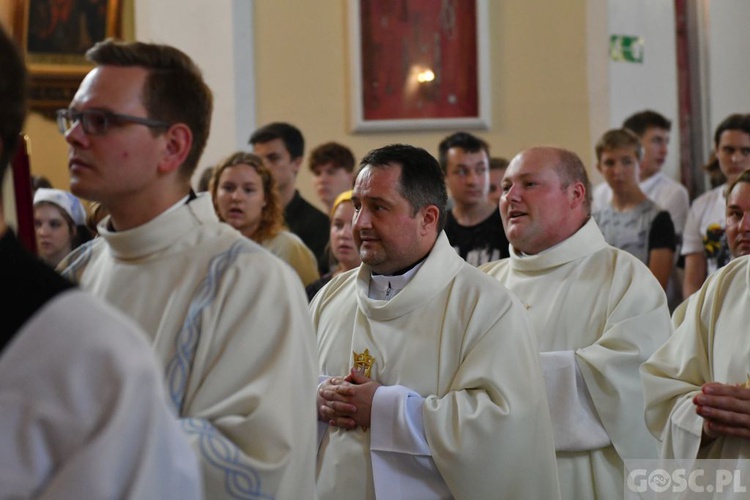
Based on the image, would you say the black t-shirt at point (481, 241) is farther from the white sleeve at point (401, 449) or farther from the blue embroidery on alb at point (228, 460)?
the blue embroidery on alb at point (228, 460)

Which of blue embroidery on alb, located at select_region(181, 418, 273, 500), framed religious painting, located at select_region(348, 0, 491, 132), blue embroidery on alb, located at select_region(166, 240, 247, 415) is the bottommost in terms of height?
blue embroidery on alb, located at select_region(181, 418, 273, 500)

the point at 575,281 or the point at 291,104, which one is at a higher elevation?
the point at 291,104

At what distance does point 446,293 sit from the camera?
3.98 m

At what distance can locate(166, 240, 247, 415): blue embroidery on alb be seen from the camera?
8.39 feet

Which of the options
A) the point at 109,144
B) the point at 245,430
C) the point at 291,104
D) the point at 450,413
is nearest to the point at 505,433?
the point at 450,413

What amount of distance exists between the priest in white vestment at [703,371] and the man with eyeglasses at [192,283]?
6.00ft

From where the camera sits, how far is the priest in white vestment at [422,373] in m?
3.74

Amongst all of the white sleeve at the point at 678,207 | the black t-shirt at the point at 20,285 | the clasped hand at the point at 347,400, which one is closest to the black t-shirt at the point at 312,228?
the white sleeve at the point at 678,207

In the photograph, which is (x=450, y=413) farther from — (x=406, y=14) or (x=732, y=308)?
(x=406, y=14)

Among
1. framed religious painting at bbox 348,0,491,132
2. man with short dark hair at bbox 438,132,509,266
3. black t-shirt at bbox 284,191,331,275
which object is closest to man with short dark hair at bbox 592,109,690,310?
framed religious painting at bbox 348,0,491,132

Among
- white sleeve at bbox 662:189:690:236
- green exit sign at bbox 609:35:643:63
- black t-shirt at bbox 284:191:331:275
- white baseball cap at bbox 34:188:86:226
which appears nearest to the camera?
white baseball cap at bbox 34:188:86:226

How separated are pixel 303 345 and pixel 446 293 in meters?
1.38

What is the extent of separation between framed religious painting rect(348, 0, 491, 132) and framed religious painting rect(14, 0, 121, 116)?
2.20m

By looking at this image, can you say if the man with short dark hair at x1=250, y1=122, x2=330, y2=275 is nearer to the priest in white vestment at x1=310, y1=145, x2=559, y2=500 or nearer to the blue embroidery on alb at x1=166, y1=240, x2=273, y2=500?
the priest in white vestment at x1=310, y1=145, x2=559, y2=500
